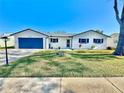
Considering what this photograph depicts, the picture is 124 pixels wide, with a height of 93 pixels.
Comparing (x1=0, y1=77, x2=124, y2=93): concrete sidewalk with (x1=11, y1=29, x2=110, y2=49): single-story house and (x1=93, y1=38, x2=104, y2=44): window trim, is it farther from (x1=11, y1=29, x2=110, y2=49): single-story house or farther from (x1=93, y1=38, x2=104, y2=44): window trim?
(x1=93, y1=38, x2=104, y2=44): window trim

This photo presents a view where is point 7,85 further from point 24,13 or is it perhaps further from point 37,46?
point 24,13

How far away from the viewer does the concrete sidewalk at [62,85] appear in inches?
181

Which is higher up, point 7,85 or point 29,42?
point 29,42

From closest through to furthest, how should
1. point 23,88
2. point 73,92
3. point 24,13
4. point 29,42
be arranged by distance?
1. point 73,92
2. point 23,88
3. point 29,42
4. point 24,13

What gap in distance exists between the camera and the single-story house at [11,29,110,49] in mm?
27469

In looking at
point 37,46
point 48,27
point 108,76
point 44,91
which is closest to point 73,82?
point 44,91

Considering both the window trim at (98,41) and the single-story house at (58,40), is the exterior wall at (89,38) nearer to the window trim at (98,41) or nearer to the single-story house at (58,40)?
the single-story house at (58,40)

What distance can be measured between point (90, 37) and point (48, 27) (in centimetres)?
2050

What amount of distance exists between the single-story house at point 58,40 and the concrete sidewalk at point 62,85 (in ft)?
73.2

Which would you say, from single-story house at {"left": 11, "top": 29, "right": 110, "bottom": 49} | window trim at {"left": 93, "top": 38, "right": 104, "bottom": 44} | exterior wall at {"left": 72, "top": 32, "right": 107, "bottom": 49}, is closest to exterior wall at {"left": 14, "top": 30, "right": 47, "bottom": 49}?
single-story house at {"left": 11, "top": 29, "right": 110, "bottom": 49}

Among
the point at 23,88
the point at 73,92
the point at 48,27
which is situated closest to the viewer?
the point at 73,92

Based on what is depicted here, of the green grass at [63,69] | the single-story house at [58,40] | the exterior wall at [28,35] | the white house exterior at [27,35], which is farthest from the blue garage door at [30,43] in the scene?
the green grass at [63,69]

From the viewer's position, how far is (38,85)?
506cm

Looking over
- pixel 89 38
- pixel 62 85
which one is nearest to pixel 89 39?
pixel 89 38
